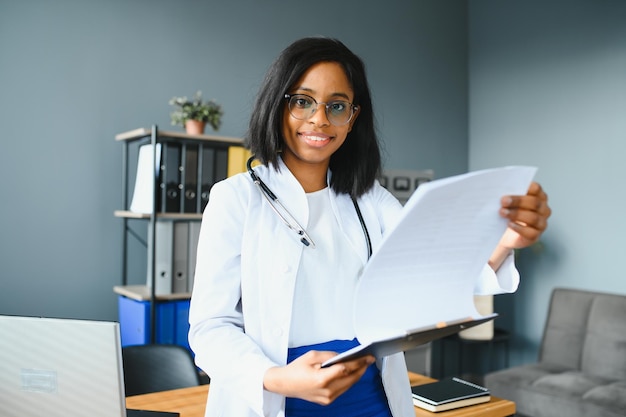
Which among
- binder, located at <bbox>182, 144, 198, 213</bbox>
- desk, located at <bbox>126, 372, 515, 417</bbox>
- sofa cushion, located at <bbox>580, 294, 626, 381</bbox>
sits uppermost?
binder, located at <bbox>182, 144, 198, 213</bbox>

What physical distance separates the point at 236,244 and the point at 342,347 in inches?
10.6

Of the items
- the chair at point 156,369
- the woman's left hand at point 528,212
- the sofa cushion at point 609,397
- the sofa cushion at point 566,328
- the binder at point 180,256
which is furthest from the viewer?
the sofa cushion at point 566,328

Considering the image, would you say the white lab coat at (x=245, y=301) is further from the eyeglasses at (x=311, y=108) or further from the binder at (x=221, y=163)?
the binder at (x=221, y=163)

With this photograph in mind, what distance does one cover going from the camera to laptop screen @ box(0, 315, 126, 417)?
3.33 ft

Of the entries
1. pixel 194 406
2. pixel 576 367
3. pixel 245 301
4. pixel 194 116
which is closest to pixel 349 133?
pixel 245 301

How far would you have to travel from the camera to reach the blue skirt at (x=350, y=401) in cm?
105

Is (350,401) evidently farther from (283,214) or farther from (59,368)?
(59,368)

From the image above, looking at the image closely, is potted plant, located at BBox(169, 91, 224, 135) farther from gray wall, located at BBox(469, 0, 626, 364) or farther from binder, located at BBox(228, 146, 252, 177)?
gray wall, located at BBox(469, 0, 626, 364)

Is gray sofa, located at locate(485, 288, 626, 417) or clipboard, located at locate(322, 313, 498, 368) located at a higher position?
clipboard, located at locate(322, 313, 498, 368)

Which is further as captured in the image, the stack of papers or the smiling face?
the smiling face

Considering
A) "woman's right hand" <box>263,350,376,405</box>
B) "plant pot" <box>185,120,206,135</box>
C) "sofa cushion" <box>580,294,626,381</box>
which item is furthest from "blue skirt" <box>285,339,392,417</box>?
"sofa cushion" <box>580,294,626,381</box>

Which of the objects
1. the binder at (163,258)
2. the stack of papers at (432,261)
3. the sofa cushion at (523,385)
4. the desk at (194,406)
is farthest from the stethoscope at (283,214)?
the sofa cushion at (523,385)

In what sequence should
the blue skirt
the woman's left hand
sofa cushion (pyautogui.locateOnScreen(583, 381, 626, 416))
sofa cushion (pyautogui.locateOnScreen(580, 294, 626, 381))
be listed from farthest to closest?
sofa cushion (pyautogui.locateOnScreen(580, 294, 626, 381))
sofa cushion (pyautogui.locateOnScreen(583, 381, 626, 416))
the blue skirt
the woman's left hand

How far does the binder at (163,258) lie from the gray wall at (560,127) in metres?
2.75
